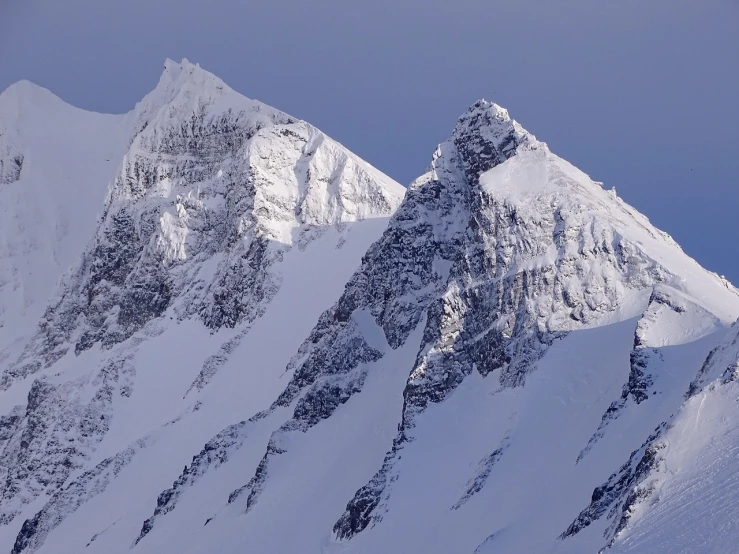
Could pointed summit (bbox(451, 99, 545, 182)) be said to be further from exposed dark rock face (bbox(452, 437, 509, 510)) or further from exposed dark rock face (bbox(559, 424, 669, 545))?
exposed dark rock face (bbox(559, 424, 669, 545))

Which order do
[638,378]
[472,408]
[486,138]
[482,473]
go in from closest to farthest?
[638,378]
[482,473]
[472,408]
[486,138]

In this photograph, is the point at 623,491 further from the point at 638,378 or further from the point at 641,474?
the point at 638,378

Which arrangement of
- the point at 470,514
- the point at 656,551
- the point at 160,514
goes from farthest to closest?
the point at 160,514 < the point at 470,514 < the point at 656,551

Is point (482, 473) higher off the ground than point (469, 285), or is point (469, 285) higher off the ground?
point (469, 285)

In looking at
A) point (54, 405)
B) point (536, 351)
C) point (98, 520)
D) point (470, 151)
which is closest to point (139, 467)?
point (98, 520)

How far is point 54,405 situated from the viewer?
19512 cm

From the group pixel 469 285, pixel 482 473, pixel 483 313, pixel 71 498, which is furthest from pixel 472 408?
pixel 71 498

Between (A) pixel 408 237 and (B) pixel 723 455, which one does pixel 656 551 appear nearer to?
(B) pixel 723 455

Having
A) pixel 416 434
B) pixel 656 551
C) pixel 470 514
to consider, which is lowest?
pixel 656 551

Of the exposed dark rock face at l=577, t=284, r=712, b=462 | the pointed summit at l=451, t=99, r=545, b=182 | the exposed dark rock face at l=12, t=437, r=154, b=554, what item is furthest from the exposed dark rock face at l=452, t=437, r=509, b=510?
the exposed dark rock face at l=12, t=437, r=154, b=554

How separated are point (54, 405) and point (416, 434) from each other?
246ft

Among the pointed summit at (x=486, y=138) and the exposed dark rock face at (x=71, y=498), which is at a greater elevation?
the exposed dark rock face at (x=71, y=498)

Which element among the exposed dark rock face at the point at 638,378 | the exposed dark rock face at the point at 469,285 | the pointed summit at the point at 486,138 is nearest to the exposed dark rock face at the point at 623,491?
the exposed dark rock face at the point at 638,378

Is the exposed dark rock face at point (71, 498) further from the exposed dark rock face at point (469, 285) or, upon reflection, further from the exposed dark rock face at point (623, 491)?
the exposed dark rock face at point (623, 491)
